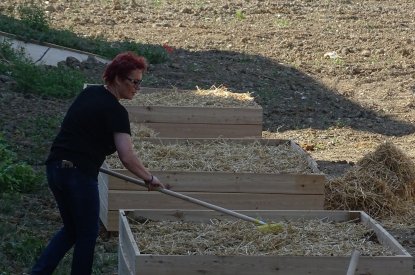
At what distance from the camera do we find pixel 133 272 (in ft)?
20.4

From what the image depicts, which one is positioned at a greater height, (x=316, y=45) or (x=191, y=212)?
(x=191, y=212)

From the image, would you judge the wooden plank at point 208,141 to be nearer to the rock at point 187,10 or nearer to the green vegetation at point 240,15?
the green vegetation at point 240,15

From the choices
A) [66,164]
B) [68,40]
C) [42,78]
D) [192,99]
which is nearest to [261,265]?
[66,164]

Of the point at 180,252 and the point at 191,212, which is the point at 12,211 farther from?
the point at 180,252

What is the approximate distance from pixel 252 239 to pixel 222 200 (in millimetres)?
2029

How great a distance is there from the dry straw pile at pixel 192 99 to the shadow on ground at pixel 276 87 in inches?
81.0

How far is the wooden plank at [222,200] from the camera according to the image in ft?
28.0

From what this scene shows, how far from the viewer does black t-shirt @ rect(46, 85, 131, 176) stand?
664cm

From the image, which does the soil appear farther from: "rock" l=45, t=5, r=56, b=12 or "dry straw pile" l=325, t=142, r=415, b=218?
"dry straw pile" l=325, t=142, r=415, b=218

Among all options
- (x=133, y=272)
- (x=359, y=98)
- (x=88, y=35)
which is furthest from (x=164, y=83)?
(x=133, y=272)

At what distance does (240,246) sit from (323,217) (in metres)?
1.01

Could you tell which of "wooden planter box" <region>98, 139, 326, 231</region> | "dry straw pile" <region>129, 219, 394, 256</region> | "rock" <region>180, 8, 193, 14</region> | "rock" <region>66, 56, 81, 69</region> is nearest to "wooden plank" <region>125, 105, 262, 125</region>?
"wooden planter box" <region>98, 139, 326, 231</region>

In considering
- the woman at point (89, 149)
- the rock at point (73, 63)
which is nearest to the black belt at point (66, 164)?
the woman at point (89, 149)

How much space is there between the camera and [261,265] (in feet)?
20.1
